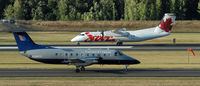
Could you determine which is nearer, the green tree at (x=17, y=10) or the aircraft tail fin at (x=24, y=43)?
the aircraft tail fin at (x=24, y=43)

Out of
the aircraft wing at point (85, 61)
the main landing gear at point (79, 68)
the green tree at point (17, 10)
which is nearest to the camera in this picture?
the aircraft wing at point (85, 61)

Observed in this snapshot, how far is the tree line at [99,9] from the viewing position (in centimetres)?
13425

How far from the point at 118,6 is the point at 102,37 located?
7721 centimetres

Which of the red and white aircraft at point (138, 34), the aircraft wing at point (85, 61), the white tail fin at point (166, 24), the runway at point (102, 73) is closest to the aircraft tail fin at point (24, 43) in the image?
the runway at point (102, 73)

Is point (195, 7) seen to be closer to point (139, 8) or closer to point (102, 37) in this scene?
point (139, 8)

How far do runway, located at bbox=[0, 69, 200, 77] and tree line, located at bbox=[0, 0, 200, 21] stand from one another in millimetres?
97381

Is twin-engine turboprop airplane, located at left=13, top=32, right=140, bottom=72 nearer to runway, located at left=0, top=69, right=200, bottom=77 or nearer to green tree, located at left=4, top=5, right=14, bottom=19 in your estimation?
runway, located at left=0, top=69, right=200, bottom=77

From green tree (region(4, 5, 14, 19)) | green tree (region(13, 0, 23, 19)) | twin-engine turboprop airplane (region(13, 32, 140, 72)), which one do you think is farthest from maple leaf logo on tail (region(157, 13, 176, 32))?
green tree (region(4, 5, 14, 19))

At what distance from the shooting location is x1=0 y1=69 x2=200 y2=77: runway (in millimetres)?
33438

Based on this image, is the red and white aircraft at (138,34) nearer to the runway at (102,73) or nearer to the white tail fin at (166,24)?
the white tail fin at (166,24)

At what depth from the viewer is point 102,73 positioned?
34.8 m

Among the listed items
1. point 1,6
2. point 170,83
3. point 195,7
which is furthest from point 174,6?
point 170,83

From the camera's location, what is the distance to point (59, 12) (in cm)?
13850

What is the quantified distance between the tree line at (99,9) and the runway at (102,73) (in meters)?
97.4
